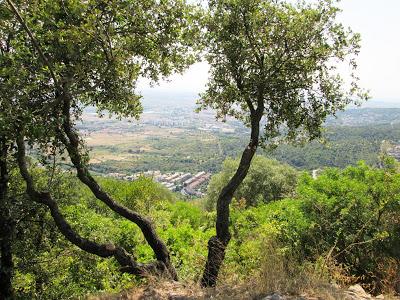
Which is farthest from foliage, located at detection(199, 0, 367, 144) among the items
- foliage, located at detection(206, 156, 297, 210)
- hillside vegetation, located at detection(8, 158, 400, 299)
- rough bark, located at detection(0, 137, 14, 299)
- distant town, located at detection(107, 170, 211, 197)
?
distant town, located at detection(107, 170, 211, 197)

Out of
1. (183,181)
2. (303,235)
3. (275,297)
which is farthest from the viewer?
(183,181)

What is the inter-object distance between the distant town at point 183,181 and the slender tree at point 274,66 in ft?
393

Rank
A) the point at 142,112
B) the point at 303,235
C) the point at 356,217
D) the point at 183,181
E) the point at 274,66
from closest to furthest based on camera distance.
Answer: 1. the point at 274,66
2. the point at 142,112
3. the point at 356,217
4. the point at 303,235
5. the point at 183,181

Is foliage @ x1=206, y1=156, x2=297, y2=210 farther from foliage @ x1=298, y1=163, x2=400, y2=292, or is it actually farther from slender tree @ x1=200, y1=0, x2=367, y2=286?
slender tree @ x1=200, y1=0, x2=367, y2=286

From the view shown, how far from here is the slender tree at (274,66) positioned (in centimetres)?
858

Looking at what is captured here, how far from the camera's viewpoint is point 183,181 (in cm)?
15500

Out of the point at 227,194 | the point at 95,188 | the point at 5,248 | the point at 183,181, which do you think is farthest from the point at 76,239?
the point at 183,181

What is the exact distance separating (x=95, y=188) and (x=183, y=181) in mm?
146328

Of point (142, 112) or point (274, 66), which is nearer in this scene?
point (274, 66)

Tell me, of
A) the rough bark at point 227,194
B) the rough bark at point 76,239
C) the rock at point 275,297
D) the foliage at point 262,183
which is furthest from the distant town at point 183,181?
the rock at point 275,297

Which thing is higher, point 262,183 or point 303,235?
point 303,235

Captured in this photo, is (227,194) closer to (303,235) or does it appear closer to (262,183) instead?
(303,235)

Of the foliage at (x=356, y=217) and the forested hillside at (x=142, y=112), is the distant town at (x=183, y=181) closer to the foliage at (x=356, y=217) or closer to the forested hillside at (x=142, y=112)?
the foliage at (x=356, y=217)

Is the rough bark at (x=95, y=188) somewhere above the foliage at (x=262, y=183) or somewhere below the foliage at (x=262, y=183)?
above
